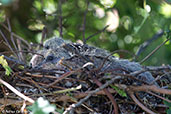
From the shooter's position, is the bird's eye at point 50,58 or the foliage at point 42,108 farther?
the bird's eye at point 50,58

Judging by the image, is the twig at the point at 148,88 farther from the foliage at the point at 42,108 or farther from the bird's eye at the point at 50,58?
the bird's eye at the point at 50,58

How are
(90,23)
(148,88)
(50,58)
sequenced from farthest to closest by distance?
(90,23)
(50,58)
(148,88)

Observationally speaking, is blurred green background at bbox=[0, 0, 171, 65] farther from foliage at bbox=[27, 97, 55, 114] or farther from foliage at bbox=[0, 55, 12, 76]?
foliage at bbox=[27, 97, 55, 114]

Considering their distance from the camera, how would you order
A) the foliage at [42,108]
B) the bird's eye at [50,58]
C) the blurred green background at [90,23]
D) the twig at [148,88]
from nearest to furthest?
1. the foliage at [42,108]
2. the twig at [148,88]
3. the bird's eye at [50,58]
4. the blurred green background at [90,23]

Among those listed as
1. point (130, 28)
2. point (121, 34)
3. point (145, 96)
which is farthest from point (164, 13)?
point (145, 96)

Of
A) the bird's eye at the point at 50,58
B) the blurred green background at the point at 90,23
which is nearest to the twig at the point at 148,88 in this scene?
the bird's eye at the point at 50,58

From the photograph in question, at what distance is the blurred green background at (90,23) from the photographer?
268 centimetres

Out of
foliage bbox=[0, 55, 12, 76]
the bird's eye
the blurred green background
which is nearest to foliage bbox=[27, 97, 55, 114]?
foliage bbox=[0, 55, 12, 76]

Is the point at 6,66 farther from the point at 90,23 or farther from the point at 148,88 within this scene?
the point at 90,23

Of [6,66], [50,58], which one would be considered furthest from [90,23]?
[6,66]

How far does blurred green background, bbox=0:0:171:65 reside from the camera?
2.68 m

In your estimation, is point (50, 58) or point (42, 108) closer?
point (42, 108)

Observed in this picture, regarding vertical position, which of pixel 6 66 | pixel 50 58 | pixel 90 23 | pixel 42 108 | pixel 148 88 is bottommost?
pixel 42 108

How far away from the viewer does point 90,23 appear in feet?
9.81
